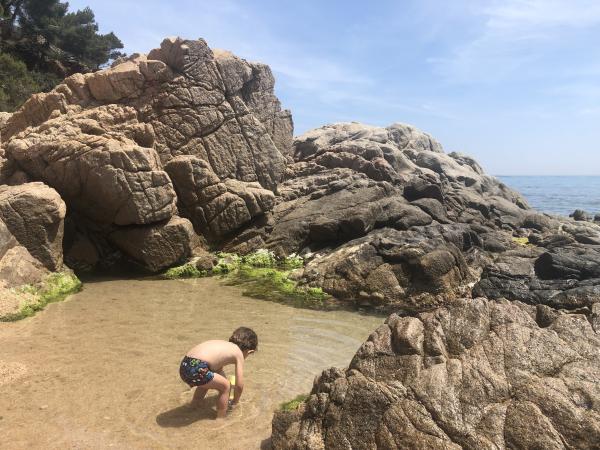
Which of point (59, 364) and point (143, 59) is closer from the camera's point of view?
point (59, 364)

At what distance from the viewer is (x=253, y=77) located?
26891 millimetres

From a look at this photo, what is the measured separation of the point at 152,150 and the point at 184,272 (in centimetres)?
499

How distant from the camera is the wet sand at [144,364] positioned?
23.4 feet

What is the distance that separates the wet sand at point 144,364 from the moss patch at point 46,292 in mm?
300

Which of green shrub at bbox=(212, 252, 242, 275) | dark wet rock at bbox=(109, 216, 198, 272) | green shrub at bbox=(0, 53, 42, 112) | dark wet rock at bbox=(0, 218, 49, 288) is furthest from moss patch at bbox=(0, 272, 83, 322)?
green shrub at bbox=(0, 53, 42, 112)

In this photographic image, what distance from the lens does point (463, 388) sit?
575 cm

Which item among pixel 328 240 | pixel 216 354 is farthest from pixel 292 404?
pixel 328 240

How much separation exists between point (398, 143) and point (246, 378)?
40.8 m

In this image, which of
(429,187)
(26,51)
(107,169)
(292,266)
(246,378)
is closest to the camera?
(246,378)

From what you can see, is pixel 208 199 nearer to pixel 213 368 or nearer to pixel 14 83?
pixel 213 368

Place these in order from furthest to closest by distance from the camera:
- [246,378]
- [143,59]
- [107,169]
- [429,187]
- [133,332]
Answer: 1. [429,187]
2. [143,59]
3. [107,169]
4. [133,332]
5. [246,378]

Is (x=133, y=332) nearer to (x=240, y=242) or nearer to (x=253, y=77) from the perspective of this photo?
(x=240, y=242)

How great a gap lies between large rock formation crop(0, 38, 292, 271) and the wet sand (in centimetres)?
327

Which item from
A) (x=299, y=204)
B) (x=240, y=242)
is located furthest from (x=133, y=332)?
(x=299, y=204)
